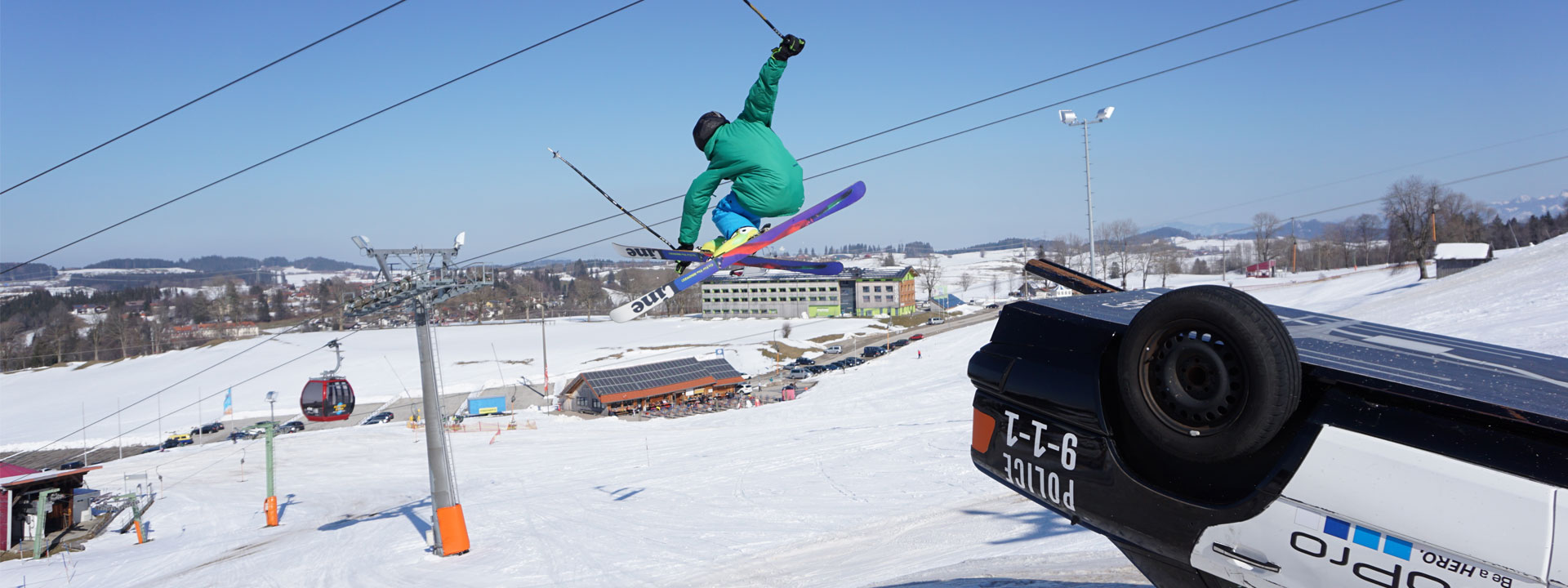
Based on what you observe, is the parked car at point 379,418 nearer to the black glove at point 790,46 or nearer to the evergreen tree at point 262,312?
the black glove at point 790,46

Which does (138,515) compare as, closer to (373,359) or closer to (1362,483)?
(1362,483)

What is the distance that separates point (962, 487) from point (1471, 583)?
12.8m

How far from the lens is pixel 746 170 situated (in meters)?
5.94

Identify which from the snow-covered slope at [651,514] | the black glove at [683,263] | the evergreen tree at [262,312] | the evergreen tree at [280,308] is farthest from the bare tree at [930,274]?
the evergreen tree at [280,308]

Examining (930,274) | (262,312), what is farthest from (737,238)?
(262,312)

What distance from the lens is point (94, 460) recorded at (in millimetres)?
42000

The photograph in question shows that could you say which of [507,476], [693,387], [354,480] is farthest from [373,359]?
[507,476]

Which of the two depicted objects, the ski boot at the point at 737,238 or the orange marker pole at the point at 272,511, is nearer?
the ski boot at the point at 737,238

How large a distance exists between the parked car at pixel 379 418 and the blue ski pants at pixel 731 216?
4531cm

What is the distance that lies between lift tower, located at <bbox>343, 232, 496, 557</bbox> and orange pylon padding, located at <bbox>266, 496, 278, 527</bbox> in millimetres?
9093

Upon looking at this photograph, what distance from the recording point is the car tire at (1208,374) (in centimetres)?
282

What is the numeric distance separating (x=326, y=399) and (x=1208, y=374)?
30007 millimetres

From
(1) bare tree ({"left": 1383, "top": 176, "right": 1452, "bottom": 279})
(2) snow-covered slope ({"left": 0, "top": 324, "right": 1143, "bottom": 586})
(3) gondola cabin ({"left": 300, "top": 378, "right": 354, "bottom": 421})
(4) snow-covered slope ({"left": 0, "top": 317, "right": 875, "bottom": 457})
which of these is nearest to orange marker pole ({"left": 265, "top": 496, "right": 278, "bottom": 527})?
(2) snow-covered slope ({"left": 0, "top": 324, "right": 1143, "bottom": 586})

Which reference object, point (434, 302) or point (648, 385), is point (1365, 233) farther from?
point (434, 302)
